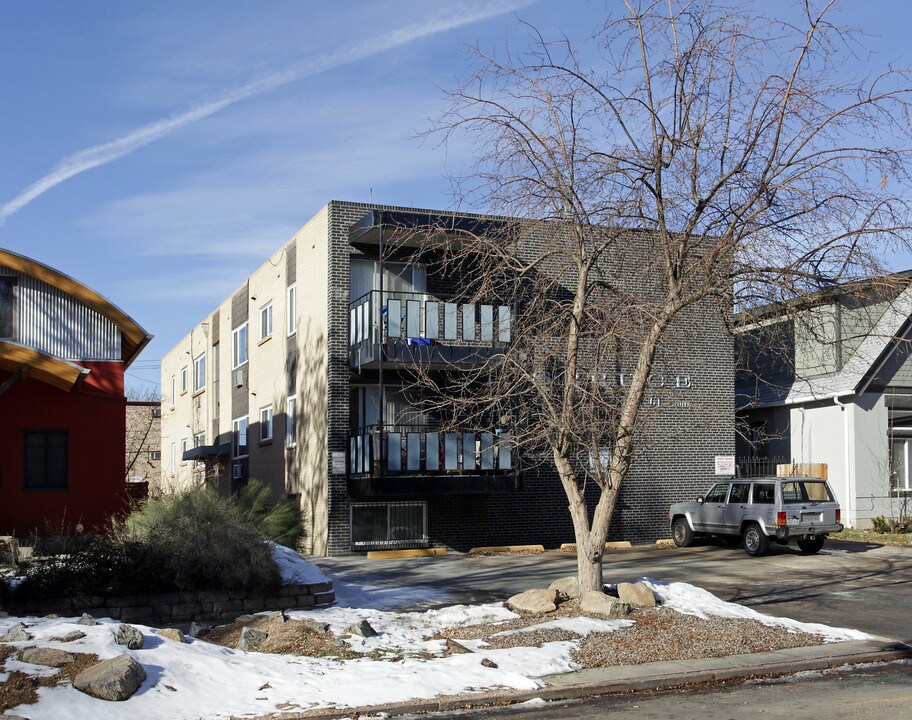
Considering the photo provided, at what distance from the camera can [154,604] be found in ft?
43.8

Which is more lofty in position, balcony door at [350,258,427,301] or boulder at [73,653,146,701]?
balcony door at [350,258,427,301]

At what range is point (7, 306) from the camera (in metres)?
21.1

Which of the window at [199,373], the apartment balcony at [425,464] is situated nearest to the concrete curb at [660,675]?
the apartment balcony at [425,464]

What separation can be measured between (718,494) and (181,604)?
14.1 meters

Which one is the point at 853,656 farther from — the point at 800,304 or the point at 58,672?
the point at 58,672

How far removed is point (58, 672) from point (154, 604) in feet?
13.2

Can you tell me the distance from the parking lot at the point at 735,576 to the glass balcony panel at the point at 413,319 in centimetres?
506

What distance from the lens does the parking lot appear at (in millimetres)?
15219

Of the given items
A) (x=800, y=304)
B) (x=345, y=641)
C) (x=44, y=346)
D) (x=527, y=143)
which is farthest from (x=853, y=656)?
(x=44, y=346)

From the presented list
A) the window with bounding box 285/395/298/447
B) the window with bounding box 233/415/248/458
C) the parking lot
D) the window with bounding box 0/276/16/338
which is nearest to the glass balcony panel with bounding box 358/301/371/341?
the window with bounding box 285/395/298/447

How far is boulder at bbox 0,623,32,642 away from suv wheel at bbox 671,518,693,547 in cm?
1762

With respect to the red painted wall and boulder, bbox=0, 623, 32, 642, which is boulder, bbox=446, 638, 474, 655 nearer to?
boulder, bbox=0, 623, 32, 642

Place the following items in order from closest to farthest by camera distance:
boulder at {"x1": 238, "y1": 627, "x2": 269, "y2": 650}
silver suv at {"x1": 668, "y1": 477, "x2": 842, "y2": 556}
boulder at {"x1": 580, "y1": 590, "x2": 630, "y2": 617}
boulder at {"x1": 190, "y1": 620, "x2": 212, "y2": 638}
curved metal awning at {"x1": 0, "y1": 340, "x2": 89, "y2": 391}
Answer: boulder at {"x1": 238, "y1": 627, "x2": 269, "y2": 650} < boulder at {"x1": 190, "y1": 620, "x2": 212, "y2": 638} < boulder at {"x1": 580, "y1": 590, "x2": 630, "y2": 617} < curved metal awning at {"x1": 0, "y1": 340, "x2": 89, "y2": 391} < silver suv at {"x1": 668, "y1": 477, "x2": 842, "y2": 556}

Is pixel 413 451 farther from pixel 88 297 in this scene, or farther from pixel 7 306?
A: pixel 7 306
